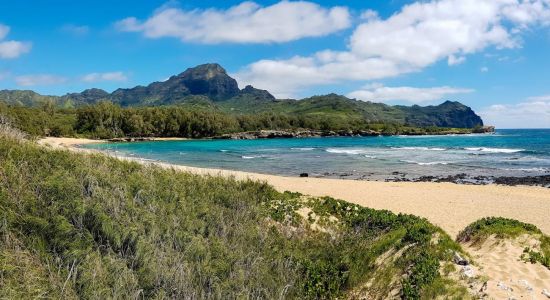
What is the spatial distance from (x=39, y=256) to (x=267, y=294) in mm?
4277

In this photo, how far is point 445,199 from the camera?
25.0 meters

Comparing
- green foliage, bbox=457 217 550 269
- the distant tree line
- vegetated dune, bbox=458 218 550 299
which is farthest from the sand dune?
the distant tree line

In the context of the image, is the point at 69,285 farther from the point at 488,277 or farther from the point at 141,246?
the point at 488,277

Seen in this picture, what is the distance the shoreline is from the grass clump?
226 inches

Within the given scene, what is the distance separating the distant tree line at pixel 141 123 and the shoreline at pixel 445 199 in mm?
95485

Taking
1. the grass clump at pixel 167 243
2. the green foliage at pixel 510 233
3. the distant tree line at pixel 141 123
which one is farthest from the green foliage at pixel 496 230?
the distant tree line at pixel 141 123

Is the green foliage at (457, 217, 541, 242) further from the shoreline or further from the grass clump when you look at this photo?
the shoreline

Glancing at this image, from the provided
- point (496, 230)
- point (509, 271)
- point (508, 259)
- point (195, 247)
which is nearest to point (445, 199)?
point (496, 230)

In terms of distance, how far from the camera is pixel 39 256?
704 cm

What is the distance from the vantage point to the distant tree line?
114 meters

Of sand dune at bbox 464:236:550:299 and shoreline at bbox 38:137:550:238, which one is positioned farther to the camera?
shoreline at bbox 38:137:550:238

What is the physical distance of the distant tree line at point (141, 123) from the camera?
11450cm

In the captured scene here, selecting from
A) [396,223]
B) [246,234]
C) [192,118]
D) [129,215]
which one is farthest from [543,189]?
[192,118]

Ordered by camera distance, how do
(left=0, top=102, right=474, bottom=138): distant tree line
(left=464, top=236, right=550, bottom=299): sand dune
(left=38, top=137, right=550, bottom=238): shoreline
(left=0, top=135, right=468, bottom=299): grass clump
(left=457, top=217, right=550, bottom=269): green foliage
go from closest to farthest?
(left=0, top=135, right=468, bottom=299): grass clump < (left=464, top=236, right=550, bottom=299): sand dune < (left=457, top=217, right=550, bottom=269): green foliage < (left=38, top=137, right=550, bottom=238): shoreline < (left=0, top=102, right=474, bottom=138): distant tree line
